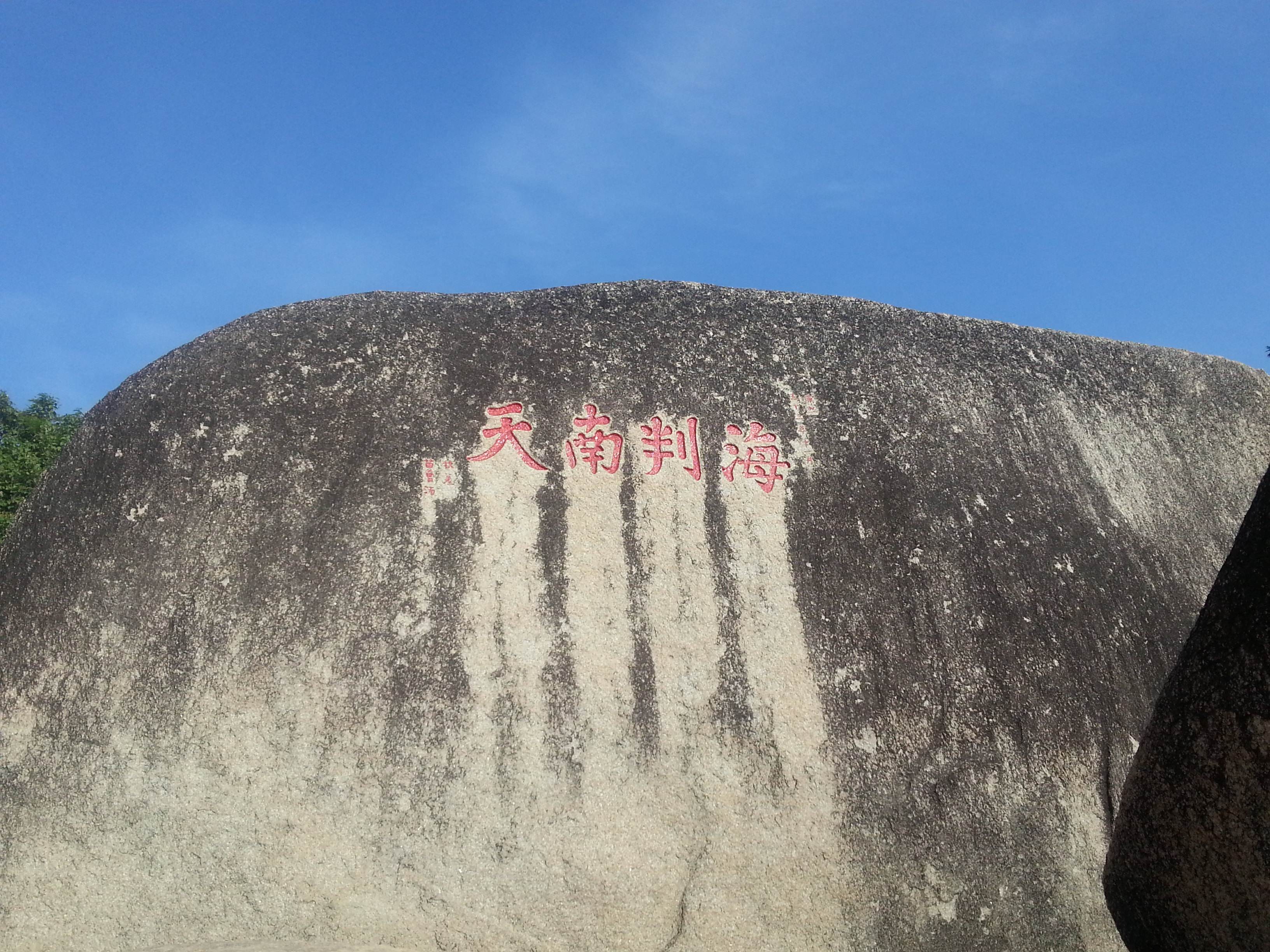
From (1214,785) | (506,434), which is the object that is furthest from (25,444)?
(1214,785)

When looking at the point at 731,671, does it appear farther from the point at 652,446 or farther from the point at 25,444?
the point at 25,444

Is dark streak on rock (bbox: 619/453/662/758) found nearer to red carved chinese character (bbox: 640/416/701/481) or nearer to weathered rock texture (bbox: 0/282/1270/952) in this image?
weathered rock texture (bbox: 0/282/1270/952)

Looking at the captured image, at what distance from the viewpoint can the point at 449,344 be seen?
5.52m

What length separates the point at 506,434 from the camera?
17.2 feet

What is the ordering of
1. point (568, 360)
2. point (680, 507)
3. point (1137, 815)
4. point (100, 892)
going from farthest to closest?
point (568, 360), point (680, 507), point (100, 892), point (1137, 815)

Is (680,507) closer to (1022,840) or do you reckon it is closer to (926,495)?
(926,495)

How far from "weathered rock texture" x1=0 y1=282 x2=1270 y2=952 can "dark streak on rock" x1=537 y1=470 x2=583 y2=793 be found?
16 mm

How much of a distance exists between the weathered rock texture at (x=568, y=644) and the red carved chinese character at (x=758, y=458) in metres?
0.03

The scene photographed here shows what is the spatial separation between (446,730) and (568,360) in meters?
2.36

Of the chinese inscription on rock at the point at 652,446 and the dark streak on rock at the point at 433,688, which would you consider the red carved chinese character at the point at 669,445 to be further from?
the dark streak on rock at the point at 433,688

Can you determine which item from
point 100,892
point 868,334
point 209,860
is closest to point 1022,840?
point 868,334

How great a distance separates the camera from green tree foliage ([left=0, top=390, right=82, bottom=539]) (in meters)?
14.8

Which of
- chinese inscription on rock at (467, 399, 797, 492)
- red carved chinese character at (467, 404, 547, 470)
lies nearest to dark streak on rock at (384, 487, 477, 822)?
red carved chinese character at (467, 404, 547, 470)

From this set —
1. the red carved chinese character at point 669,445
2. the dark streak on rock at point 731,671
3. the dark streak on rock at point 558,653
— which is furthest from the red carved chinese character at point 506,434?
the dark streak on rock at point 731,671
